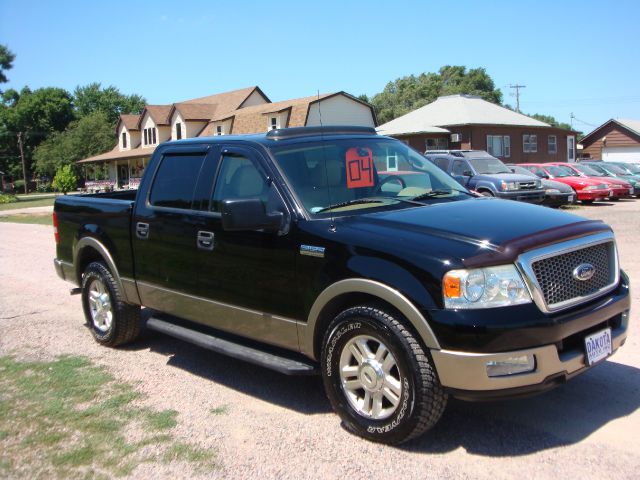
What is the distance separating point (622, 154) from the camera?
5481 centimetres

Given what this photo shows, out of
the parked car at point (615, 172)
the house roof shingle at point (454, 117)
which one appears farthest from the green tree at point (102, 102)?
the parked car at point (615, 172)

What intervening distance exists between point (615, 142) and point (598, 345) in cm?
5729

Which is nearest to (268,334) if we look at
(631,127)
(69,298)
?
(69,298)

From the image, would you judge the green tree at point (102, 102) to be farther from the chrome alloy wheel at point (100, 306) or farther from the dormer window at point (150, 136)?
the chrome alloy wheel at point (100, 306)

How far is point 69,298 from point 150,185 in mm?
3828

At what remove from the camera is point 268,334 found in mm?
4492

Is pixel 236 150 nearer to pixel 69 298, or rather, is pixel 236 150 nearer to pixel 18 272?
A: pixel 69 298

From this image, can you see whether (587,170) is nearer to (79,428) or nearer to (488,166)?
(488,166)

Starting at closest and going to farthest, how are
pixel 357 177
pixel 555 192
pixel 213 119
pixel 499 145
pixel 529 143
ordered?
pixel 357 177, pixel 555 192, pixel 499 145, pixel 529 143, pixel 213 119

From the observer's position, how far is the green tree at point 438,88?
3944 inches

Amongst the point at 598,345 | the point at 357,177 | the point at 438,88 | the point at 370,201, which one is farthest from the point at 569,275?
the point at 438,88

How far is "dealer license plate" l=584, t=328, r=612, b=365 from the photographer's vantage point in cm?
369

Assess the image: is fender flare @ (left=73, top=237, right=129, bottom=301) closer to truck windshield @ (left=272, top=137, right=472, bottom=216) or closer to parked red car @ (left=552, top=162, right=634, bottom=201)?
truck windshield @ (left=272, top=137, right=472, bottom=216)

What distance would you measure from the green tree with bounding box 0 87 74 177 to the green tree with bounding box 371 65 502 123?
46373 millimetres
